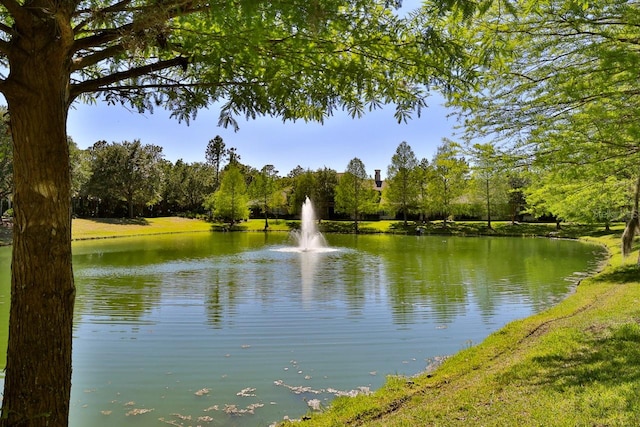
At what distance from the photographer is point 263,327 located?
11609 millimetres

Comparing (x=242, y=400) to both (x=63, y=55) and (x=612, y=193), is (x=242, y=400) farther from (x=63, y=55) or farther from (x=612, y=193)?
(x=612, y=193)

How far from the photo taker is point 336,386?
25.3 ft

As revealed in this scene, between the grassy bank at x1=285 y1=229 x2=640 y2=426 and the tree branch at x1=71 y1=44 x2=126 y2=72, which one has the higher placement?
the tree branch at x1=71 y1=44 x2=126 y2=72

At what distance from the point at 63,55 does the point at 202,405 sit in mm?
5575

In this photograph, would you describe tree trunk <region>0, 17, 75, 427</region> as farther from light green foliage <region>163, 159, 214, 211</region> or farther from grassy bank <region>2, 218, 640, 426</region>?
light green foliage <region>163, 159, 214, 211</region>

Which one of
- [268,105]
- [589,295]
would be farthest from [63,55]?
[589,295]

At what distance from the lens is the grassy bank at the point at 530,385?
4.66m

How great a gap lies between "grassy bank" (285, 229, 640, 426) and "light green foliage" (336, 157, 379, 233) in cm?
5217

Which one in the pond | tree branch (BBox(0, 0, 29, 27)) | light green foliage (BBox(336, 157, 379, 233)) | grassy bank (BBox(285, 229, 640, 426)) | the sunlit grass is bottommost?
the pond

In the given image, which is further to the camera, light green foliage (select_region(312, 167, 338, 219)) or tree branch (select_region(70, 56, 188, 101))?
light green foliage (select_region(312, 167, 338, 219))

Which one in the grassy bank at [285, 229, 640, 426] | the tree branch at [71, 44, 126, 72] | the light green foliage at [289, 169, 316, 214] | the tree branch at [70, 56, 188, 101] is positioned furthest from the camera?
the light green foliage at [289, 169, 316, 214]

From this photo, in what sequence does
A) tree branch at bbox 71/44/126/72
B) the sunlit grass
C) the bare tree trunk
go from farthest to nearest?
1. the sunlit grass
2. the bare tree trunk
3. tree branch at bbox 71/44/126/72

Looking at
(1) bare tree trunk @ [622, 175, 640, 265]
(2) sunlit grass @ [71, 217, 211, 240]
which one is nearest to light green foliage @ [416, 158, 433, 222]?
(2) sunlit grass @ [71, 217, 211, 240]

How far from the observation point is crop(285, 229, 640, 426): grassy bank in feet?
15.3
